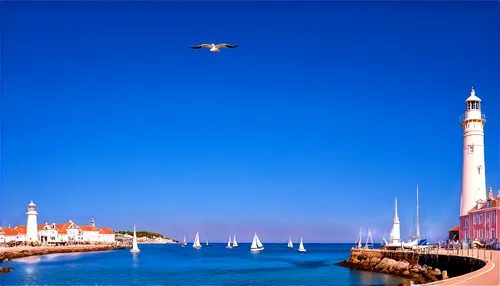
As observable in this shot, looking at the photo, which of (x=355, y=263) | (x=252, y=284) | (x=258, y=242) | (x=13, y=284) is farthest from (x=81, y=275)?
(x=258, y=242)

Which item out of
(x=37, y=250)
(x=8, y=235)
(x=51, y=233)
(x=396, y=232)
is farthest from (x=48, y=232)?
(x=396, y=232)

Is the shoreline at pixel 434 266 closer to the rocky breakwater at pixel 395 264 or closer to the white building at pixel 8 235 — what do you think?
the rocky breakwater at pixel 395 264

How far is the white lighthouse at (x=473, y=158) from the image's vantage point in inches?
2045

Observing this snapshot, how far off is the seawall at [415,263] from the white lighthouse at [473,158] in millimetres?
7502

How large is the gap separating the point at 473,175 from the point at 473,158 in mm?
1643

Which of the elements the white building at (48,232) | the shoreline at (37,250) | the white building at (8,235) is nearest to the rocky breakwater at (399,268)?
the shoreline at (37,250)

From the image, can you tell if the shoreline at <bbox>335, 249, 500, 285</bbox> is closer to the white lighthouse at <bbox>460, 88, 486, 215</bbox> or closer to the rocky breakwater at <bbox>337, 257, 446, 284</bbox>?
the rocky breakwater at <bbox>337, 257, 446, 284</bbox>

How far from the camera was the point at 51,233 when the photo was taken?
127 metres

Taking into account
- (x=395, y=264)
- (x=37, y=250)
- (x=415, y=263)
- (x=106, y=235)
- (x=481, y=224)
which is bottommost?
(x=106, y=235)

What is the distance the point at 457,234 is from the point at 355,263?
11.3 m

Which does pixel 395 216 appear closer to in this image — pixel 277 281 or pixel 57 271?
pixel 277 281

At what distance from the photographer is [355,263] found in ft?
195

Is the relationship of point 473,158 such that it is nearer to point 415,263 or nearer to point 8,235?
point 415,263

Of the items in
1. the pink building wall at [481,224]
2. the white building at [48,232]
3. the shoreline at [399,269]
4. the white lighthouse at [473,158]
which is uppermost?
the white lighthouse at [473,158]
